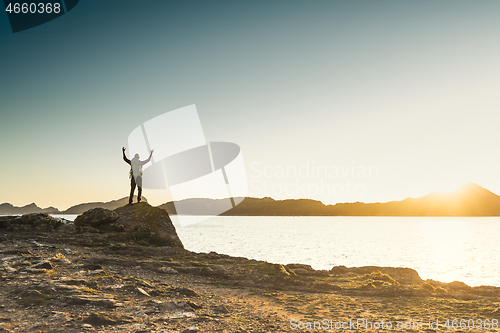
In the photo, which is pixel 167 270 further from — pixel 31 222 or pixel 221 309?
pixel 31 222

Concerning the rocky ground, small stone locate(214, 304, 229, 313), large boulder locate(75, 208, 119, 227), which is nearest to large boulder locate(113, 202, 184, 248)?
large boulder locate(75, 208, 119, 227)

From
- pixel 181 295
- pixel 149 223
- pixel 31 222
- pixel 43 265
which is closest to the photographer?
pixel 181 295

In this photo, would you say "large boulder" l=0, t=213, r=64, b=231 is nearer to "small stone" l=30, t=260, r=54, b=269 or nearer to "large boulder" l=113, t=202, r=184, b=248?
"large boulder" l=113, t=202, r=184, b=248

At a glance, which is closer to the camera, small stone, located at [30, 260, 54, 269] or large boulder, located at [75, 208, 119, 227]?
small stone, located at [30, 260, 54, 269]

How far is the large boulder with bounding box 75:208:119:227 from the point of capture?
79.1 feet

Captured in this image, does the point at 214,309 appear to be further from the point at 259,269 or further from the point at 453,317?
the point at 453,317

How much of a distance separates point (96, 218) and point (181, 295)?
1496 centimetres

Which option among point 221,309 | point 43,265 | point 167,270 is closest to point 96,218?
point 43,265

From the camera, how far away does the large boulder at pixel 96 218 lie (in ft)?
79.1

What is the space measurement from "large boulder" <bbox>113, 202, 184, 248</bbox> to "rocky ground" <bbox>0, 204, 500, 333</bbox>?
5.19ft

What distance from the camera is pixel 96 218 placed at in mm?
24188

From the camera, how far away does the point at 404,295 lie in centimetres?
1441

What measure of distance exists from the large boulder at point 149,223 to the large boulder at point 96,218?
2.19 feet

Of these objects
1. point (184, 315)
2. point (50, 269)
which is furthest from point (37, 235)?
point (184, 315)
